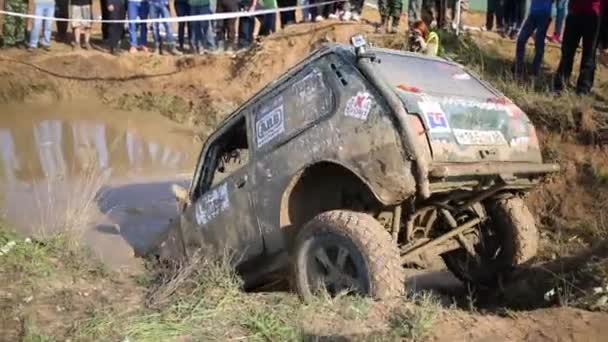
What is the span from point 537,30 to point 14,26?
372 inches

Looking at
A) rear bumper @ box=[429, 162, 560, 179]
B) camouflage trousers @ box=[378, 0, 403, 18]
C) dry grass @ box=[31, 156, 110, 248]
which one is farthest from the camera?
camouflage trousers @ box=[378, 0, 403, 18]

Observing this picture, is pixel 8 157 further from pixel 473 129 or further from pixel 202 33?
pixel 473 129

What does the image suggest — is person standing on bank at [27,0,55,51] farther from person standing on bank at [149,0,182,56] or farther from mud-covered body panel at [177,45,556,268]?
mud-covered body panel at [177,45,556,268]

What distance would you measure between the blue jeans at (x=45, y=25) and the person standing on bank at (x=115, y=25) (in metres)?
1.04

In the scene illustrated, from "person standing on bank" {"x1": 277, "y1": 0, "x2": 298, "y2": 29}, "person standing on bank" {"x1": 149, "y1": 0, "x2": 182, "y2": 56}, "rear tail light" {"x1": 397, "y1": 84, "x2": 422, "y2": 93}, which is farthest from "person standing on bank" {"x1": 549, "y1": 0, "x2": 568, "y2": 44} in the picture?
"rear tail light" {"x1": 397, "y1": 84, "x2": 422, "y2": 93}

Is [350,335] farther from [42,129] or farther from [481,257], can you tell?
[42,129]

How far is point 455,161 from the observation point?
480 cm

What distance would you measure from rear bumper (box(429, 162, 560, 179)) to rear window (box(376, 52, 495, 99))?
0.63 metres

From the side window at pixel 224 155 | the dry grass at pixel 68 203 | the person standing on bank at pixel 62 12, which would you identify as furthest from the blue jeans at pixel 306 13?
the side window at pixel 224 155

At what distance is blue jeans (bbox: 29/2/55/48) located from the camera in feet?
43.1

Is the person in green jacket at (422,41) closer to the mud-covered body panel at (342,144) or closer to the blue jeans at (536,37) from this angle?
the mud-covered body panel at (342,144)

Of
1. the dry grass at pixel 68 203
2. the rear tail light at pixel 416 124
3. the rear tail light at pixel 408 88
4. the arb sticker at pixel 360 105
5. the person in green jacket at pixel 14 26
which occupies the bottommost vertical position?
the dry grass at pixel 68 203

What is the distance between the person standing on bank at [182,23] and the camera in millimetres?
13617

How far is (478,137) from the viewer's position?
505 cm
